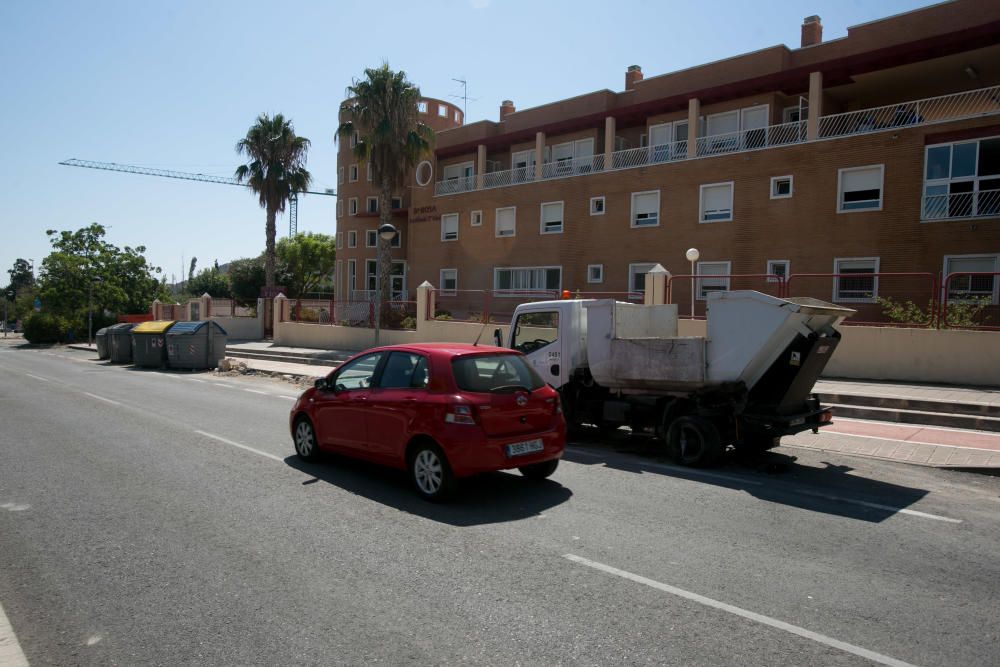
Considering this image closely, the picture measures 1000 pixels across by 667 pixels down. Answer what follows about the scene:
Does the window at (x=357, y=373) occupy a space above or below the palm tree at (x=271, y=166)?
below

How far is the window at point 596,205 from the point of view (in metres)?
29.1

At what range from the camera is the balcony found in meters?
20.7

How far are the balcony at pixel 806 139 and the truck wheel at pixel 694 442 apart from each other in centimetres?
1721

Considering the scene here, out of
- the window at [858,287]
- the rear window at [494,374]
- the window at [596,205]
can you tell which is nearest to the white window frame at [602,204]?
the window at [596,205]

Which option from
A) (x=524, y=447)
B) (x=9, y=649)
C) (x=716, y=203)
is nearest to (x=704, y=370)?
(x=524, y=447)

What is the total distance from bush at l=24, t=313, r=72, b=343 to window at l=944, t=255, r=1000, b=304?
48640 millimetres

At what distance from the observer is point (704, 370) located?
8430 mm

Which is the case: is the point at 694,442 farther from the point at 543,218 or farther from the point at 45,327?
the point at 45,327

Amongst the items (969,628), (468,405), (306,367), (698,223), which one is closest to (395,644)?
(468,405)

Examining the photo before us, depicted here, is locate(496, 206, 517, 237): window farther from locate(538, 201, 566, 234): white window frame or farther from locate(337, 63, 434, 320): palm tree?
locate(337, 63, 434, 320): palm tree

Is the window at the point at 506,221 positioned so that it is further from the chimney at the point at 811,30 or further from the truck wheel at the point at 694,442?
the truck wheel at the point at 694,442

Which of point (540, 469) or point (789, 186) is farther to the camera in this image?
point (789, 186)

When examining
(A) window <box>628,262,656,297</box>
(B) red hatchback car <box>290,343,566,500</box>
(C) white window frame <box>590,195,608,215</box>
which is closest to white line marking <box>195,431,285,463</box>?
(B) red hatchback car <box>290,343,566,500</box>

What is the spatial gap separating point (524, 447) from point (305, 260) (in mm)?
63905
